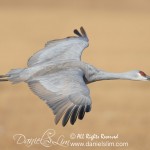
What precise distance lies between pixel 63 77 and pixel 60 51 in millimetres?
1385

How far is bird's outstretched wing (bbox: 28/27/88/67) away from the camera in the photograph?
32.8 feet

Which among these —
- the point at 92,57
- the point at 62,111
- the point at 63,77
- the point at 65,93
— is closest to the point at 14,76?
the point at 63,77

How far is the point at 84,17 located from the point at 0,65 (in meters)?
6.89

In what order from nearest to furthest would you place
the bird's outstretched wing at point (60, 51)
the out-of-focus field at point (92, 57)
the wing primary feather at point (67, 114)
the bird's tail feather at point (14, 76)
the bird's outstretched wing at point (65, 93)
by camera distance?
the wing primary feather at point (67, 114) < the bird's outstretched wing at point (65, 93) < the bird's tail feather at point (14, 76) < the bird's outstretched wing at point (60, 51) < the out-of-focus field at point (92, 57)

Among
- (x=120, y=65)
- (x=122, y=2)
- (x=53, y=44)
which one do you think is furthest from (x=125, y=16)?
(x=53, y=44)

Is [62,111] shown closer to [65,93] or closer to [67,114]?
[67,114]

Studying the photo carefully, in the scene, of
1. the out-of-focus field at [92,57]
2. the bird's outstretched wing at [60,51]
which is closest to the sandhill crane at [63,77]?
the bird's outstretched wing at [60,51]

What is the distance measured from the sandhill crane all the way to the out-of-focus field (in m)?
1.26

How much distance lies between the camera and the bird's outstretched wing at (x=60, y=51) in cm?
1000

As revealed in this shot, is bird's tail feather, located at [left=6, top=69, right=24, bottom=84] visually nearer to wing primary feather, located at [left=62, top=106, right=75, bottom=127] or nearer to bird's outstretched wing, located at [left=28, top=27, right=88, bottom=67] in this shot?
bird's outstretched wing, located at [left=28, top=27, right=88, bottom=67]

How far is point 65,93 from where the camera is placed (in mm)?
8539

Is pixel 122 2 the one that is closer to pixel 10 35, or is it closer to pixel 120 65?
pixel 10 35

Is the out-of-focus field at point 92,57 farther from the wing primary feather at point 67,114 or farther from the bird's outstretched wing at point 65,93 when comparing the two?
the wing primary feather at point 67,114

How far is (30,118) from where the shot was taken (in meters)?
12.0
